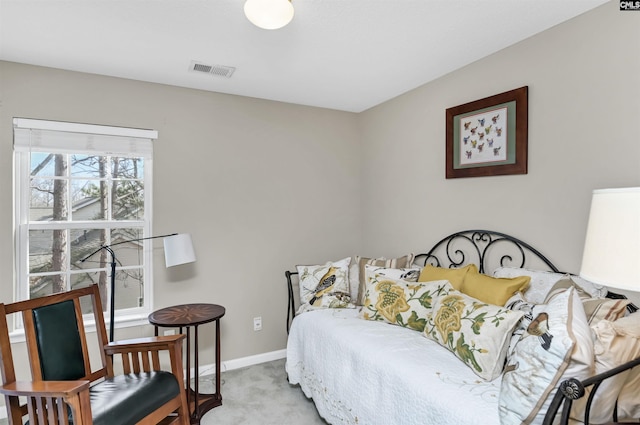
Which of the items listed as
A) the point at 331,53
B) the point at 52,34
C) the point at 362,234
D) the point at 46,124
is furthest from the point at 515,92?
the point at 46,124

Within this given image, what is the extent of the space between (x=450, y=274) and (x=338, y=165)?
1.73 meters

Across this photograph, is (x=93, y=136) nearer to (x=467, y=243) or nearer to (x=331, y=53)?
(x=331, y=53)

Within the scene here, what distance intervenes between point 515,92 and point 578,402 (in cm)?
178

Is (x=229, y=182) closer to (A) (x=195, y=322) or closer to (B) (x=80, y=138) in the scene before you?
(B) (x=80, y=138)

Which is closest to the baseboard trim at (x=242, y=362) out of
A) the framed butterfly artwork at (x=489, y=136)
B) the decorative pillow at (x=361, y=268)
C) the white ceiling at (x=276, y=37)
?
the decorative pillow at (x=361, y=268)

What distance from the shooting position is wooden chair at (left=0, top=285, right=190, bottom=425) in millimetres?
1521

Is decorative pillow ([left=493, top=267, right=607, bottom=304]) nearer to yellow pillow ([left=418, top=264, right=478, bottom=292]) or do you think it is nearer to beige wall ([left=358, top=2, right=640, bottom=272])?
beige wall ([left=358, top=2, right=640, bottom=272])

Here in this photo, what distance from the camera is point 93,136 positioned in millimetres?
2707

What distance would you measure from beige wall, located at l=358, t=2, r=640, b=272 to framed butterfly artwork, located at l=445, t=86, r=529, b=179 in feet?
0.18

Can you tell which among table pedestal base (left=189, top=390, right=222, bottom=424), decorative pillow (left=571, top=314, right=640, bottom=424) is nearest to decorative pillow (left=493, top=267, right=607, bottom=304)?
decorative pillow (left=571, top=314, right=640, bottom=424)

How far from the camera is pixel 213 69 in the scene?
8.74 ft

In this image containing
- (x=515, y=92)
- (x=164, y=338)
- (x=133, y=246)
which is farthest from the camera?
(x=133, y=246)

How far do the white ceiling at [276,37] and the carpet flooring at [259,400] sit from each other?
2.41 metres

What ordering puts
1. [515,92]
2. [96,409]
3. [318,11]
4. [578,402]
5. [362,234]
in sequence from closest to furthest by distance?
[578,402]
[96,409]
[318,11]
[515,92]
[362,234]
